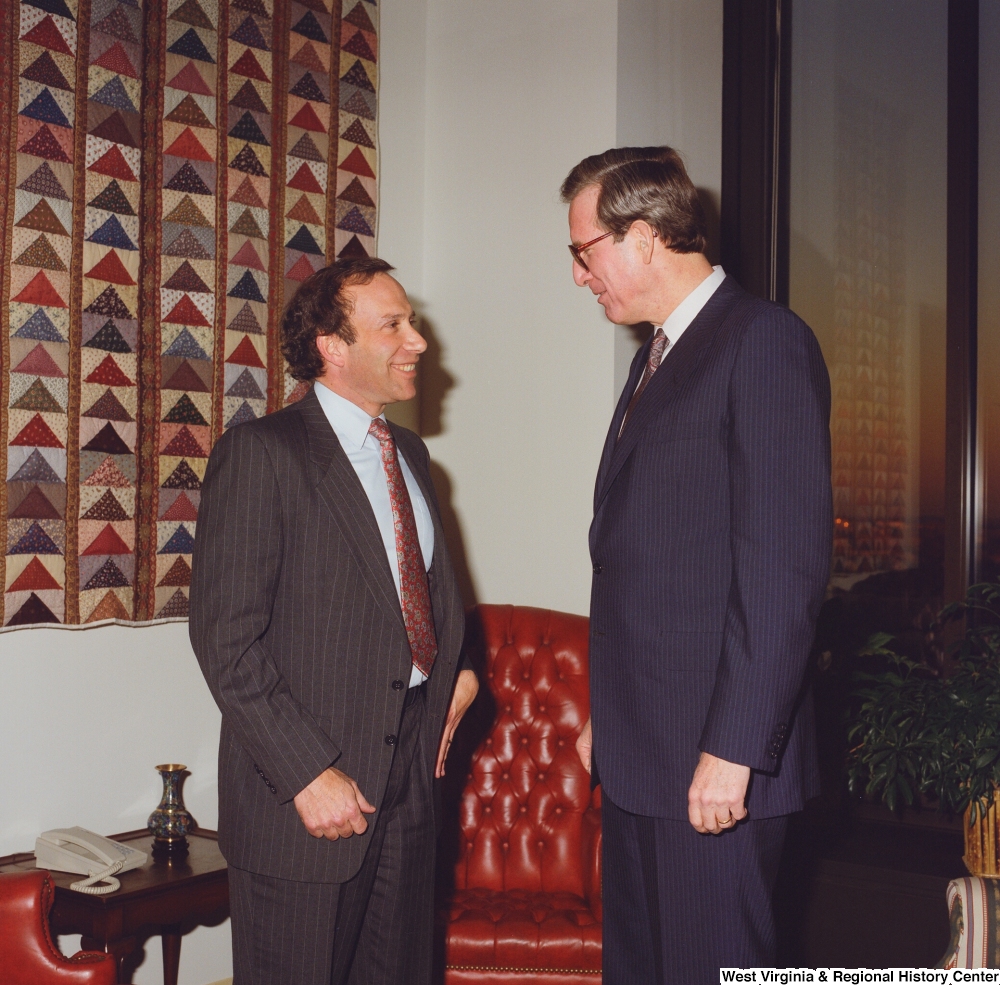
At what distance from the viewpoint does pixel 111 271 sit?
8.53 ft

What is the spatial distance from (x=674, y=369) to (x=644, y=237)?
0.80ft

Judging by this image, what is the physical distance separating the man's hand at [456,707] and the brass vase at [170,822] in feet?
2.68

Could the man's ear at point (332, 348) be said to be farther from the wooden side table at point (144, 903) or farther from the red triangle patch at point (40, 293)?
the wooden side table at point (144, 903)

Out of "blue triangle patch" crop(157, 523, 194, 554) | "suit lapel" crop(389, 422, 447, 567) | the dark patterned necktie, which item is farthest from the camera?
"blue triangle patch" crop(157, 523, 194, 554)

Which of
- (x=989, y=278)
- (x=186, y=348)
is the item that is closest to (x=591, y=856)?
(x=186, y=348)

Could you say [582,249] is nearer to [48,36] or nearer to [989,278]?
[48,36]

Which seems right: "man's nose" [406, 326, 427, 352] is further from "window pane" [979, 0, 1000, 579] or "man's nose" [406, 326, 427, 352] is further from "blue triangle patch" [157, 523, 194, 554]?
"window pane" [979, 0, 1000, 579]

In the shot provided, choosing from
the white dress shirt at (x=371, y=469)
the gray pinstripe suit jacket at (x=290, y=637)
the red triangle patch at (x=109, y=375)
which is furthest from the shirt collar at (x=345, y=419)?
the red triangle patch at (x=109, y=375)

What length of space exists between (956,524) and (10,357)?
112 inches

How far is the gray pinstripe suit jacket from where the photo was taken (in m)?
1.77

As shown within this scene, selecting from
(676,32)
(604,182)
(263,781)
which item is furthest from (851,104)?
(263,781)

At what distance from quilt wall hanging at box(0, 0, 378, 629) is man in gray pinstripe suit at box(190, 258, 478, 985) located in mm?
605

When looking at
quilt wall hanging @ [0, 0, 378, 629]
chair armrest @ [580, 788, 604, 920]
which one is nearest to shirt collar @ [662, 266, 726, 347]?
quilt wall hanging @ [0, 0, 378, 629]

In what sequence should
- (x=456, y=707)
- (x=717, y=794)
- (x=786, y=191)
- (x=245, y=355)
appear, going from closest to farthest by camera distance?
(x=717, y=794) → (x=456, y=707) → (x=245, y=355) → (x=786, y=191)
